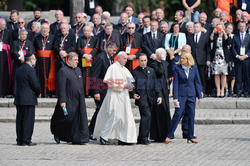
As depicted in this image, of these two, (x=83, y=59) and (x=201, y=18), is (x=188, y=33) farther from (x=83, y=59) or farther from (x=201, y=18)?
(x=83, y=59)

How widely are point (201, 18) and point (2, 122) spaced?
281 inches

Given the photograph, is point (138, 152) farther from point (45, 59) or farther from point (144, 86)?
point (45, 59)

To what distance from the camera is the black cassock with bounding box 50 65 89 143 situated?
43.9 ft

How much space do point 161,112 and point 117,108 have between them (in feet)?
3.69

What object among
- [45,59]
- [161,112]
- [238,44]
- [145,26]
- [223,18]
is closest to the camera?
[161,112]

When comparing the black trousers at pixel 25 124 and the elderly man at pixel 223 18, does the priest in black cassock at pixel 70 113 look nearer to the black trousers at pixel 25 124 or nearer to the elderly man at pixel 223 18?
the black trousers at pixel 25 124

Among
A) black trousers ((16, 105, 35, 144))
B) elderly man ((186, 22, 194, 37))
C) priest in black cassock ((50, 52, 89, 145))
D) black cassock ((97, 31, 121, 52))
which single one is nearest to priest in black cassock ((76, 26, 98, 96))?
black cassock ((97, 31, 121, 52))

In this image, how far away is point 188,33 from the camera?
1909 centimetres

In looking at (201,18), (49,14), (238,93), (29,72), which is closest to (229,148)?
(29,72)

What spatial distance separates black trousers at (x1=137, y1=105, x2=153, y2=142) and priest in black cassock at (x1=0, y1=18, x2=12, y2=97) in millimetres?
7284

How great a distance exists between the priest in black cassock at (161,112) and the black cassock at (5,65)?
7018 millimetres

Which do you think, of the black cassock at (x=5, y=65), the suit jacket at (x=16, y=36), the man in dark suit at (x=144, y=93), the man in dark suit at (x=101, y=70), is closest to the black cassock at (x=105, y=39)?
the suit jacket at (x=16, y=36)

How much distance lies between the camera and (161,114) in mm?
13977

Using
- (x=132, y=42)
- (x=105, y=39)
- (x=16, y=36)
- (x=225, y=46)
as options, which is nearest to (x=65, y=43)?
(x=105, y=39)
